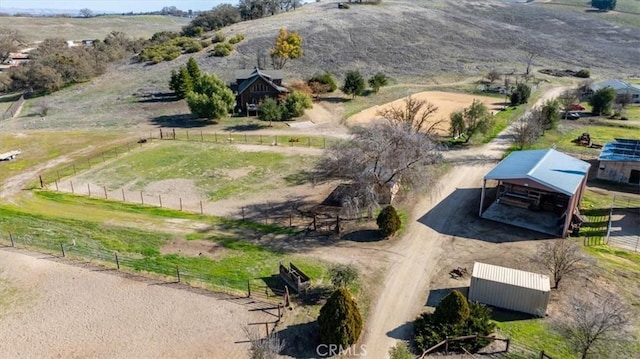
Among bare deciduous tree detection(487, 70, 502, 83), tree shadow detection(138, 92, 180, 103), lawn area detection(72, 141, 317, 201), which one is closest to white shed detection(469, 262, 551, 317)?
lawn area detection(72, 141, 317, 201)

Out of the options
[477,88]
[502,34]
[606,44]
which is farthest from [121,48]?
[606,44]

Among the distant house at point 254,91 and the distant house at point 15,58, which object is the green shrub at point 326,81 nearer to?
the distant house at point 254,91

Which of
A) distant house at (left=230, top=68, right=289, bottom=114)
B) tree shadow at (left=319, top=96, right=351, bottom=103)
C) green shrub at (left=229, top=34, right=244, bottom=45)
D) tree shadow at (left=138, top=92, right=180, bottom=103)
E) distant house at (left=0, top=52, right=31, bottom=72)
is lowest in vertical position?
tree shadow at (left=319, top=96, right=351, bottom=103)

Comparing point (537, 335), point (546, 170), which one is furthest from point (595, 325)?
point (546, 170)

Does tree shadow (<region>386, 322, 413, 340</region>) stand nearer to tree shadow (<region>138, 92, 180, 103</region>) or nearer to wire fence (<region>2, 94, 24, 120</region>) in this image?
tree shadow (<region>138, 92, 180, 103</region>)

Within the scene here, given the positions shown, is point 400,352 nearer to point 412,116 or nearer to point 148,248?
point 148,248

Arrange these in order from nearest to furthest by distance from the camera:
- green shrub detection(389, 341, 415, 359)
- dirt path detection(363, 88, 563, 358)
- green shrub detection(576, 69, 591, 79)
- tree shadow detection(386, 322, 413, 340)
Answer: green shrub detection(389, 341, 415, 359) → tree shadow detection(386, 322, 413, 340) → dirt path detection(363, 88, 563, 358) → green shrub detection(576, 69, 591, 79)

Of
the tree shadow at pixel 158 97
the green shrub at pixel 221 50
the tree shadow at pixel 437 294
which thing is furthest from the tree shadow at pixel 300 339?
the green shrub at pixel 221 50
